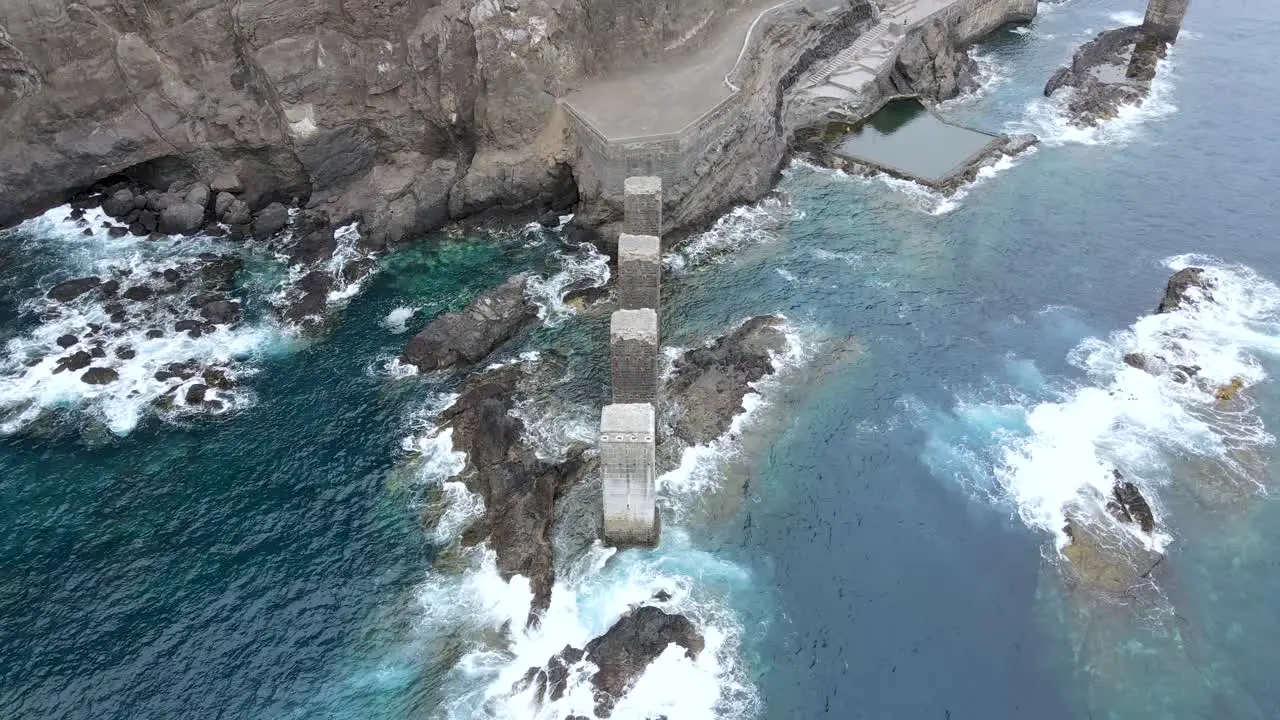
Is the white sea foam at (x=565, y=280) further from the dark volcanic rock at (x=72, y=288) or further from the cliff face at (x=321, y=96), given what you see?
the dark volcanic rock at (x=72, y=288)

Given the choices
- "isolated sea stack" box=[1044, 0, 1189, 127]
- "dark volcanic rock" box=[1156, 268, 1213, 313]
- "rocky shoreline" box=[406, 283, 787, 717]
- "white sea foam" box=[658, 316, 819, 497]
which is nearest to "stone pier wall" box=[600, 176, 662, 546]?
"white sea foam" box=[658, 316, 819, 497]

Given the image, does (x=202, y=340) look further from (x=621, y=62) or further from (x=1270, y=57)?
(x=1270, y=57)

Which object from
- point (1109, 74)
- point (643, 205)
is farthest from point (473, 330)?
point (1109, 74)

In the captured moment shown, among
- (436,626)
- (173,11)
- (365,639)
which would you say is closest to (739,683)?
(436,626)

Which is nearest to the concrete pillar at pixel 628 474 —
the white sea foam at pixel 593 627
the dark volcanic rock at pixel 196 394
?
the white sea foam at pixel 593 627

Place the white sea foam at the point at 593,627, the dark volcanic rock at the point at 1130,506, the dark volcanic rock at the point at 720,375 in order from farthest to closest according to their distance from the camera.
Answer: the dark volcanic rock at the point at 720,375 → the dark volcanic rock at the point at 1130,506 → the white sea foam at the point at 593,627

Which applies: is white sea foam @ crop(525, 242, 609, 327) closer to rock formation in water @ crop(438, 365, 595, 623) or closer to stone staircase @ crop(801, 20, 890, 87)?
rock formation in water @ crop(438, 365, 595, 623)
